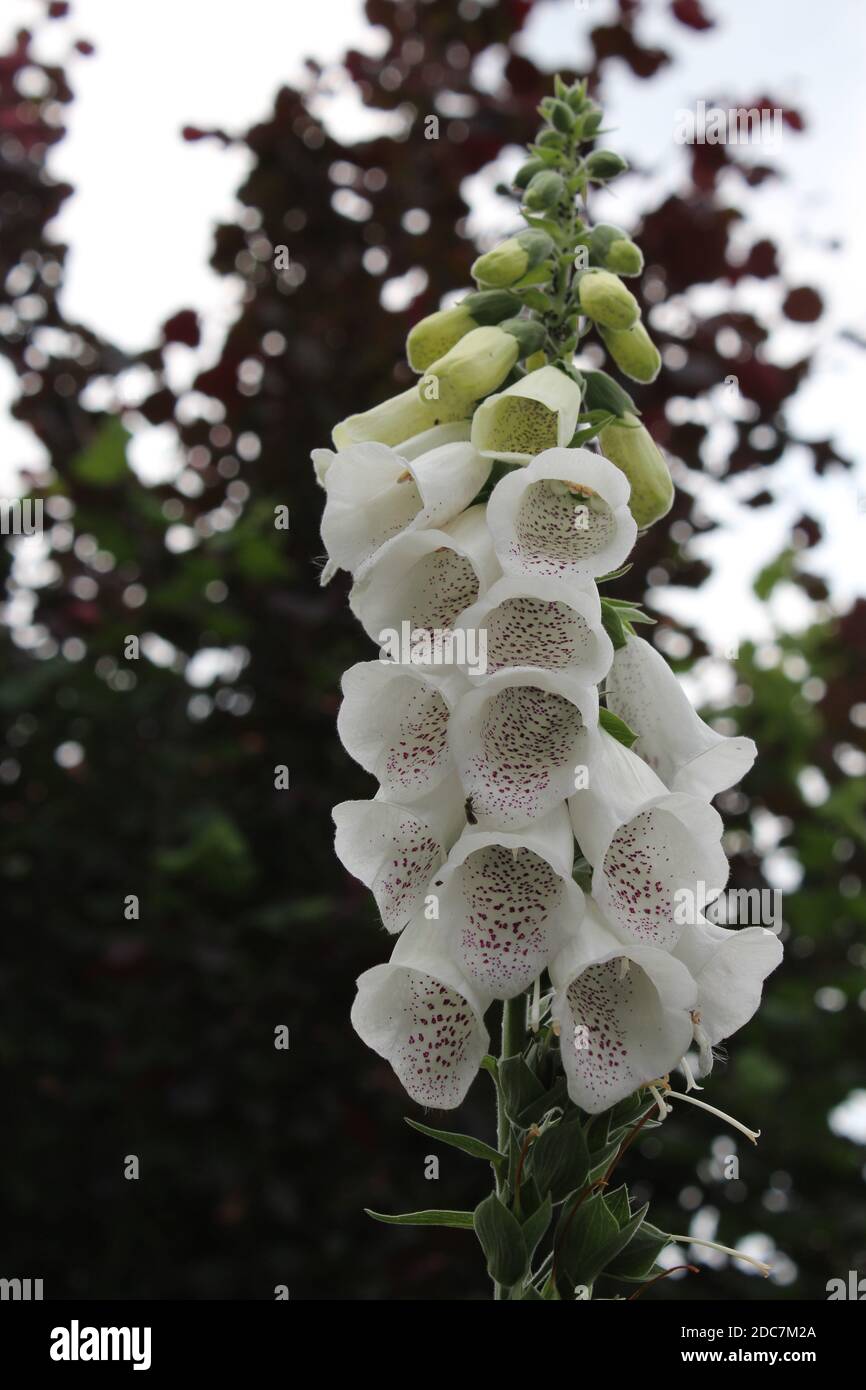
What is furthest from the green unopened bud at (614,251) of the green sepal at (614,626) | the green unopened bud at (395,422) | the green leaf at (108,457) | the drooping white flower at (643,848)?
the green leaf at (108,457)

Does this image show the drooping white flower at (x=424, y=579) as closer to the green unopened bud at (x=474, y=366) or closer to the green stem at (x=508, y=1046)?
the green unopened bud at (x=474, y=366)

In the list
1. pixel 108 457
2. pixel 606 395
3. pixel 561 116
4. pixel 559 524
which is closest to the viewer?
pixel 559 524

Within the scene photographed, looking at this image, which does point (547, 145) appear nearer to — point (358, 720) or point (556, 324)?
point (556, 324)

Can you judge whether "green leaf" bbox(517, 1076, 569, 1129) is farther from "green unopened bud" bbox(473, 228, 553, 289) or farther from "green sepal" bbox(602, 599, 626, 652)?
"green unopened bud" bbox(473, 228, 553, 289)

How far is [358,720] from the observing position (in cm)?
94

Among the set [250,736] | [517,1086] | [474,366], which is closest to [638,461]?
[474,366]

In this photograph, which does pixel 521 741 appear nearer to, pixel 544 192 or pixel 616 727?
pixel 616 727

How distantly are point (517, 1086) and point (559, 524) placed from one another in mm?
403

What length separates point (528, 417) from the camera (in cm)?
104

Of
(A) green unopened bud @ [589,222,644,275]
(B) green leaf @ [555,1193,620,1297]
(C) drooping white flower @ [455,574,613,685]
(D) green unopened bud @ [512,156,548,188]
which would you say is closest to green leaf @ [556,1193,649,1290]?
(B) green leaf @ [555,1193,620,1297]

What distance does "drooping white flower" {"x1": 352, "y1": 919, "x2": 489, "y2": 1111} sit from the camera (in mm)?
926

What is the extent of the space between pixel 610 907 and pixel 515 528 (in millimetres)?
271
